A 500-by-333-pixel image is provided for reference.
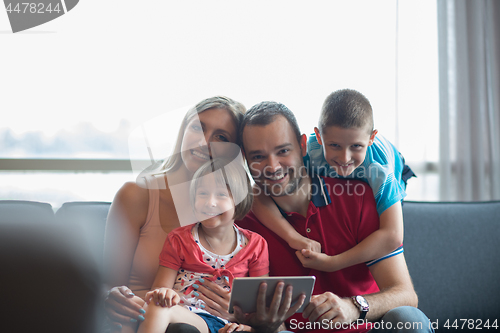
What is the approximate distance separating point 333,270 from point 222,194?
1.42ft

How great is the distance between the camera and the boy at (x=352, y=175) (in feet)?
3.90

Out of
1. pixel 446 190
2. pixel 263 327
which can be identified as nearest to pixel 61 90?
pixel 263 327

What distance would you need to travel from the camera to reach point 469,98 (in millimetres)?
2457

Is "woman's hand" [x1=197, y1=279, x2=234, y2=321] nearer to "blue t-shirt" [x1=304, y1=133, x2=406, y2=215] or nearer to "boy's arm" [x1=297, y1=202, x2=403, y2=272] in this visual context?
"boy's arm" [x1=297, y1=202, x2=403, y2=272]

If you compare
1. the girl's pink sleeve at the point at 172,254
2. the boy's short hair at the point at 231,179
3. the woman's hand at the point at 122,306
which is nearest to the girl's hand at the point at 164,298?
the woman's hand at the point at 122,306

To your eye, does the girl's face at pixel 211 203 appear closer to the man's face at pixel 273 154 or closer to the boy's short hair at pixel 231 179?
the boy's short hair at pixel 231 179

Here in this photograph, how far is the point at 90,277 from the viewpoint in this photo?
1250 mm

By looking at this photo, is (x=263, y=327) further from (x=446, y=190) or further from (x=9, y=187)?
(x=446, y=190)

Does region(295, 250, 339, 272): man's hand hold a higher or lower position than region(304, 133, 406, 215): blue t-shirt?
lower

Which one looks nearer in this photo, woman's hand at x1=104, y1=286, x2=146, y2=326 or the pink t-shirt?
woman's hand at x1=104, y1=286, x2=146, y2=326

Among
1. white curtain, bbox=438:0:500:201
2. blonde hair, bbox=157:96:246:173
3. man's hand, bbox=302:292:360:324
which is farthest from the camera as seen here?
white curtain, bbox=438:0:500:201

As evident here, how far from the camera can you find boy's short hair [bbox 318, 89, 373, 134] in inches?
49.1

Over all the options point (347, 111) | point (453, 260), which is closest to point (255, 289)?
point (347, 111)

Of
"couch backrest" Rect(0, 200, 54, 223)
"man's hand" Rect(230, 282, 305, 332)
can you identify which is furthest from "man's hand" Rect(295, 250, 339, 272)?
"couch backrest" Rect(0, 200, 54, 223)
